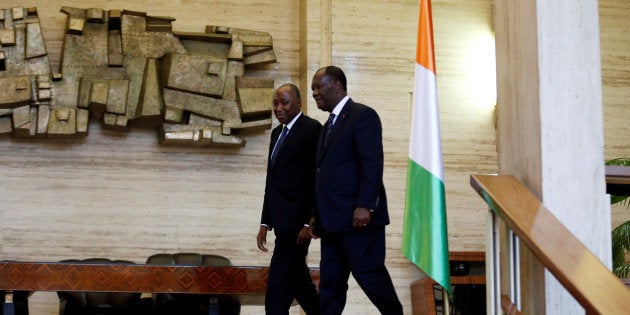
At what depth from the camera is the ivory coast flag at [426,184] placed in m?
4.55

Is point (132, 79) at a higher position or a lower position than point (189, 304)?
higher

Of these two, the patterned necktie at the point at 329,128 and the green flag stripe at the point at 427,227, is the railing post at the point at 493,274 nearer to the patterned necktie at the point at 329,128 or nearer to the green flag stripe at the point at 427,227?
the green flag stripe at the point at 427,227

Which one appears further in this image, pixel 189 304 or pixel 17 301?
pixel 189 304

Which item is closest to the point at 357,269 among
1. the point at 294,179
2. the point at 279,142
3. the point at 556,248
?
the point at 294,179

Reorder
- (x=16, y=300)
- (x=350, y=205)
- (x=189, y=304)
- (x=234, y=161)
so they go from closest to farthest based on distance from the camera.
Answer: (x=350, y=205) → (x=16, y=300) → (x=189, y=304) → (x=234, y=161)

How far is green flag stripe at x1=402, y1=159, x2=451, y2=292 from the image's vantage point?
14.8ft

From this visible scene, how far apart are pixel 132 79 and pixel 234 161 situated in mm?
1296

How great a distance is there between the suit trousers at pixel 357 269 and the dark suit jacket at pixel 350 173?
84mm

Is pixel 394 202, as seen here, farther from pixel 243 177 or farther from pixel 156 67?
pixel 156 67

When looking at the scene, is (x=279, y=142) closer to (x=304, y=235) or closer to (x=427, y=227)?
(x=304, y=235)

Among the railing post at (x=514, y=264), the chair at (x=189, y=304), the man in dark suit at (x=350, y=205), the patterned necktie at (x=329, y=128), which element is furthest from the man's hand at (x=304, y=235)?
the railing post at (x=514, y=264)

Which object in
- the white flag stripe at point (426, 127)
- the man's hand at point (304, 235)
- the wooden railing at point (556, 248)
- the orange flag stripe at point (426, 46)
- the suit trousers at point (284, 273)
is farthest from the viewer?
the suit trousers at point (284, 273)

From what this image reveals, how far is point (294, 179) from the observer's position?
6.00 meters

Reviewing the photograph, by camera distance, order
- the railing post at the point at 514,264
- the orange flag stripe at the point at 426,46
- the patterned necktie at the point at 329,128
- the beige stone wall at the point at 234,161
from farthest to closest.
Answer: the beige stone wall at the point at 234,161 < the patterned necktie at the point at 329,128 < the orange flag stripe at the point at 426,46 < the railing post at the point at 514,264
